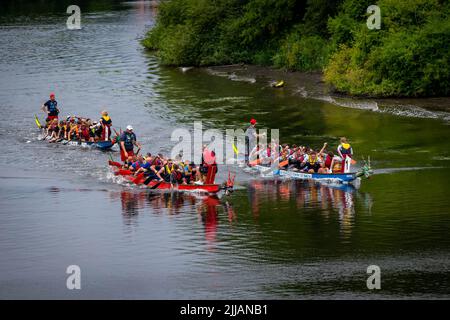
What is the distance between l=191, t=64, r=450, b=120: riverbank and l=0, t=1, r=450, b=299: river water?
1.21 feet

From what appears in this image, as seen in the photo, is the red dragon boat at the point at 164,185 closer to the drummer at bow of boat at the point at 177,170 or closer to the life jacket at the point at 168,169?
the drummer at bow of boat at the point at 177,170

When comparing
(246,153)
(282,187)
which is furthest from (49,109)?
(282,187)

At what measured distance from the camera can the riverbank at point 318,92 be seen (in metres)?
58.1

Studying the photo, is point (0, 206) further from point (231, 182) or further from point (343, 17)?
point (343, 17)

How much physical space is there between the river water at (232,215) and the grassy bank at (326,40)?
3224mm

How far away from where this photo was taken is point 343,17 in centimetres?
6606

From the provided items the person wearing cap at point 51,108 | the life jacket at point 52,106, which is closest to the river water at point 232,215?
the person wearing cap at point 51,108

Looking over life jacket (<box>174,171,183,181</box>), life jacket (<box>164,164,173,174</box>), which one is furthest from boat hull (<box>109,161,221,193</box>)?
life jacket (<box>164,164,173,174</box>)

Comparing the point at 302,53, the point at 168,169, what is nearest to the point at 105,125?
the point at 168,169

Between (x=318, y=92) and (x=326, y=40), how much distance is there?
8.05 meters

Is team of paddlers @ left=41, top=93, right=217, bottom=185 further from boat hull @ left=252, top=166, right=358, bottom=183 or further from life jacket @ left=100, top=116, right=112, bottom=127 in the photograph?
boat hull @ left=252, top=166, right=358, bottom=183

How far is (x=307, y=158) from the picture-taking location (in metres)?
42.6
